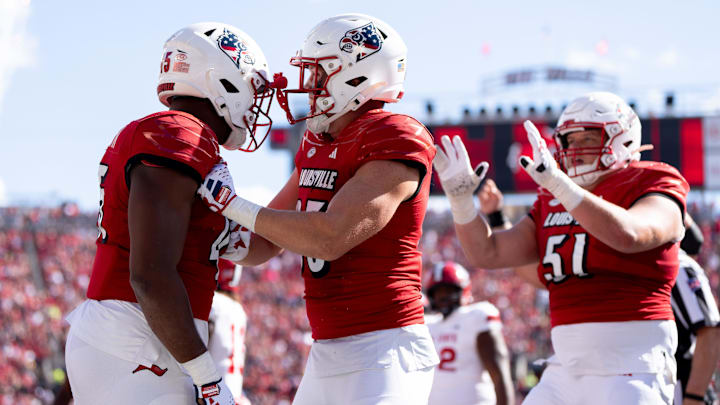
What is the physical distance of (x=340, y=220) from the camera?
9.49 ft

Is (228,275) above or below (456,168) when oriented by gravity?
below

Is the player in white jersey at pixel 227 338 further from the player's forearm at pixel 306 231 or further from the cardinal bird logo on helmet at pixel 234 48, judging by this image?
the player's forearm at pixel 306 231

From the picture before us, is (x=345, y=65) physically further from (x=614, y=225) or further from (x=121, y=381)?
(x=121, y=381)

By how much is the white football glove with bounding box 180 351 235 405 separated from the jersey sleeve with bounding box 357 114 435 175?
3.09 feet

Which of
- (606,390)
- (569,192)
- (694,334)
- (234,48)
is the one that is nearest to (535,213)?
(569,192)

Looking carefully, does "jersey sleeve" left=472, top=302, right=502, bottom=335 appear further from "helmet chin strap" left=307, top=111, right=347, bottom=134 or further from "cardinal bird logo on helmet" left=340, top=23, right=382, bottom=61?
"cardinal bird logo on helmet" left=340, top=23, right=382, bottom=61

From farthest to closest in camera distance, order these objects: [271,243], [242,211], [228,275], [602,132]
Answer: [228,275], [602,132], [271,243], [242,211]

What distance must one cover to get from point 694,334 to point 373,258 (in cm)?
242

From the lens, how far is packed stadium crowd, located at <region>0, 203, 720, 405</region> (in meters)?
20.3

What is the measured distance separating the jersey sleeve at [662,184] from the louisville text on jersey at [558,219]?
0.32m

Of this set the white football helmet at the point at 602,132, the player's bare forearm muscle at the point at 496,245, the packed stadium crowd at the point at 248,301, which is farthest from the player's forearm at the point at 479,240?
the packed stadium crowd at the point at 248,301

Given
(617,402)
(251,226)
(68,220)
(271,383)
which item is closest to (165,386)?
(251,226)

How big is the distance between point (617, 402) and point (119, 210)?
2259 mm

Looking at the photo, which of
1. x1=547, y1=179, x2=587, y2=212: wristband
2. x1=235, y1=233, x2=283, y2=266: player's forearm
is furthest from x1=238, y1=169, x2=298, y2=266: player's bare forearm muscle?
x1=547, y1=179, x2=587, y2=212: wristband
